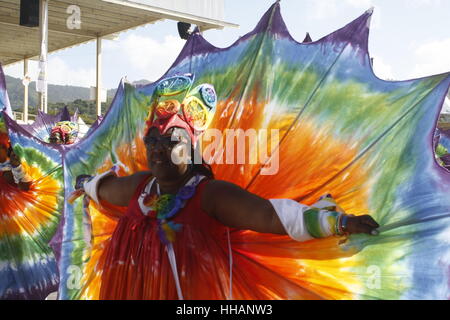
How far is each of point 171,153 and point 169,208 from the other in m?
0.23

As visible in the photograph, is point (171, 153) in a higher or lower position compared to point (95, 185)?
higher

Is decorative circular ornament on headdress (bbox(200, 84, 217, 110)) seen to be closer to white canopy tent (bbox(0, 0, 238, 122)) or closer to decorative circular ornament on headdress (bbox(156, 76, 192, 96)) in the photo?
decorative circular ornament on headdress (bbox(156, 76, 192, 96))

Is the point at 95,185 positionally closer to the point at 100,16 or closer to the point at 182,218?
the point at 182,218

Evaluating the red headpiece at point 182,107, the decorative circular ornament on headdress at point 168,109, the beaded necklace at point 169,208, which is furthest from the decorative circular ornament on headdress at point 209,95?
the beaded necklace at point 169,208

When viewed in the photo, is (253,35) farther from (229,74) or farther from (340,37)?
(340,37)

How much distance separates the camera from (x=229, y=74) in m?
2.53

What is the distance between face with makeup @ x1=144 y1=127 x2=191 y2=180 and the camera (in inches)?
92.3

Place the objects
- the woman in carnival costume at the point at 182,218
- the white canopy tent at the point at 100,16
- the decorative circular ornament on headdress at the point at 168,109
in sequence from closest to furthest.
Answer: the woman in carnival costume at the point at 182,218
the decorative circular ornament on headdress at the point at 168,109
the white canopy tent at the point at 100,16

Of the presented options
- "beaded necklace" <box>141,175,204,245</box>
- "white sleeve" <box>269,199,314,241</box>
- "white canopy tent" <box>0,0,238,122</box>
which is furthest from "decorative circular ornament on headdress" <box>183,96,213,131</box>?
"white canopy tent" <box>0,0,238,122</box>

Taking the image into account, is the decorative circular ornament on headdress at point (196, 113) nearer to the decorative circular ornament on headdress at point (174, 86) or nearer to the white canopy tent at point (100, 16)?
the decorative circular ornament on headdress at point (174, 86)

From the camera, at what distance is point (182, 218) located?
2309 mm

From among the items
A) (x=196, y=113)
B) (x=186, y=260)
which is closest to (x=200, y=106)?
(x=196, y=113)

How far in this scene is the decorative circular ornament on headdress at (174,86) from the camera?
8.04 feet
